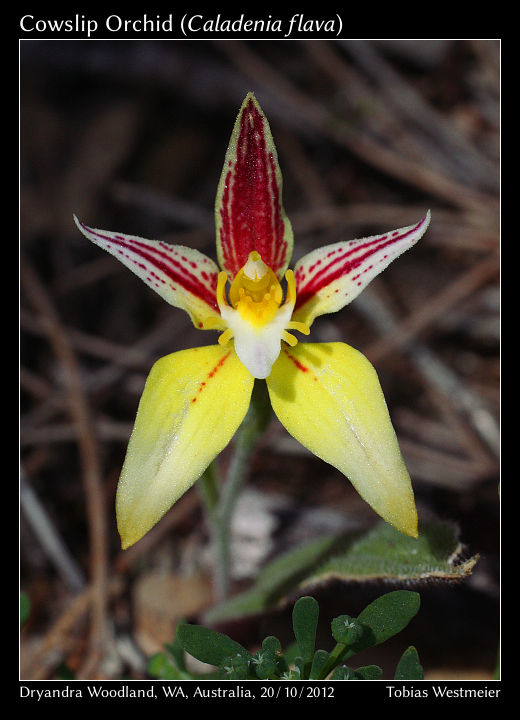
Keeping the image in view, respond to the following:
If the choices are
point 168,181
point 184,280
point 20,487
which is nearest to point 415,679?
point 184,280

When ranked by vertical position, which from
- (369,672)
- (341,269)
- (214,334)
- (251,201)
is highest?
(214,334)

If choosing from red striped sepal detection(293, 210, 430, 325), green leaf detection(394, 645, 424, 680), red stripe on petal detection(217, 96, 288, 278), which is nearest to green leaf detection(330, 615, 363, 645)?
green leaf detection(394, 645, 424, 680)

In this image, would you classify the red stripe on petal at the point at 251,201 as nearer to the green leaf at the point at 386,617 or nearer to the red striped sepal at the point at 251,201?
the red striped sepal at the point at 251,201

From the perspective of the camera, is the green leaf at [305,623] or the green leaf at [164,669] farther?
the green leaf at [164,669]

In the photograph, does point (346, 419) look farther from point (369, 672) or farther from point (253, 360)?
point (369, 672)

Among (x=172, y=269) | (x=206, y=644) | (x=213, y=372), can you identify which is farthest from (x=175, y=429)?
(x=206, y=644)

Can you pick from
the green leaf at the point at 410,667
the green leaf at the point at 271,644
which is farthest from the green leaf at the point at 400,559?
the green leaf at the point at 271,644

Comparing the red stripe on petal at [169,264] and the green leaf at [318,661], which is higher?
the red stripe on petal at [169,264]
